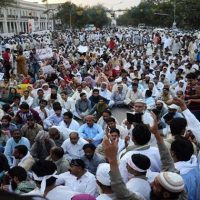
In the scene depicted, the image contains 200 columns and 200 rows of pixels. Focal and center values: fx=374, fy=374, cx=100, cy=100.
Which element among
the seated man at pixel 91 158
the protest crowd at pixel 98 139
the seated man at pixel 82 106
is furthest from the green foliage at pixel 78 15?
the seated man at pixel 91 158

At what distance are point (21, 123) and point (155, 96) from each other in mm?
3845

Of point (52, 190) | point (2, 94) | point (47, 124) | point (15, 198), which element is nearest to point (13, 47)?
point (2, 94)

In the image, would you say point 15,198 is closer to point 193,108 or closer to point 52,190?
point 52,190

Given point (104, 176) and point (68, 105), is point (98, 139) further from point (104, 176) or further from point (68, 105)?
point (104, 176)

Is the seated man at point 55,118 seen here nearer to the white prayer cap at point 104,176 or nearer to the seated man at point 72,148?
the seated man at point 72,148

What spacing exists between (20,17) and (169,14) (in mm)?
38590

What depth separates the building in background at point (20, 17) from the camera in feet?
212

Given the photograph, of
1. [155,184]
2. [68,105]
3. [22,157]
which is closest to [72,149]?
[22,157]

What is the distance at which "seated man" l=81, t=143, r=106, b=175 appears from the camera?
4552mm

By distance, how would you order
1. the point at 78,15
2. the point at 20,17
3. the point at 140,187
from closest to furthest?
the point at 140,187 → the point at 78,15 → the point at 20,17

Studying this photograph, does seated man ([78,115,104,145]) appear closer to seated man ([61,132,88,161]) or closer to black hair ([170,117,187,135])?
seated man ([61,132,88,161])

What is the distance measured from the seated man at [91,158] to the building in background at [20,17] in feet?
182

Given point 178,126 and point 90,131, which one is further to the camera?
point 90,131

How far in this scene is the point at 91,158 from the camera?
4.61 metres
